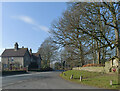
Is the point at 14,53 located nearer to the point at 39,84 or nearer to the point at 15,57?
the point at 15,57

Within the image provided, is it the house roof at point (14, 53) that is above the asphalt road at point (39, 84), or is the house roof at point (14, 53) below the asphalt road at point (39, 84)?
above

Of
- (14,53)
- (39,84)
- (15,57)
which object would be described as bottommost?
(39,84)

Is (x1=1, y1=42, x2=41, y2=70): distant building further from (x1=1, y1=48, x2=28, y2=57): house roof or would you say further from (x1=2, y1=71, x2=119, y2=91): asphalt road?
(x1=2, y1=71, x2=119, y2=91): asphalt road

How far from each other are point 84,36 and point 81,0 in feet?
17.8

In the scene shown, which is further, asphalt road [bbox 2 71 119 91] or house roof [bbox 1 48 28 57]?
house roof [bbox 1 48 28 57]

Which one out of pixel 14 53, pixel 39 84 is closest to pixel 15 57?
pixel 14 53

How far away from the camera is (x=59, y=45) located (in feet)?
109

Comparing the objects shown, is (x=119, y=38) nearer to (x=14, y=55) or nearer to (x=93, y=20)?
(x=93, y=20)

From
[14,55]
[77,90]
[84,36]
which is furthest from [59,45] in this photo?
[14,55]

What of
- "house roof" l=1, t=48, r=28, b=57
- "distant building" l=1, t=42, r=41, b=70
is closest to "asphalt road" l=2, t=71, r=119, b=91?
"distant building" l=1, t=42, r=41, b=70

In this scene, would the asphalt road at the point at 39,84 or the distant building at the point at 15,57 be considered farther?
the distant building at the point at 15,57

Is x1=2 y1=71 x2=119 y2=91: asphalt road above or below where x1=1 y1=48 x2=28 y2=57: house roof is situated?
below

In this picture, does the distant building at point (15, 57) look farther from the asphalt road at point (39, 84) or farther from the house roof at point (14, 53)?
the asphalt road at point (39, 84)

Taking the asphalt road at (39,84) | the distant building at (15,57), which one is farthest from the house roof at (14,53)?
the asphalt road at (39,84)
